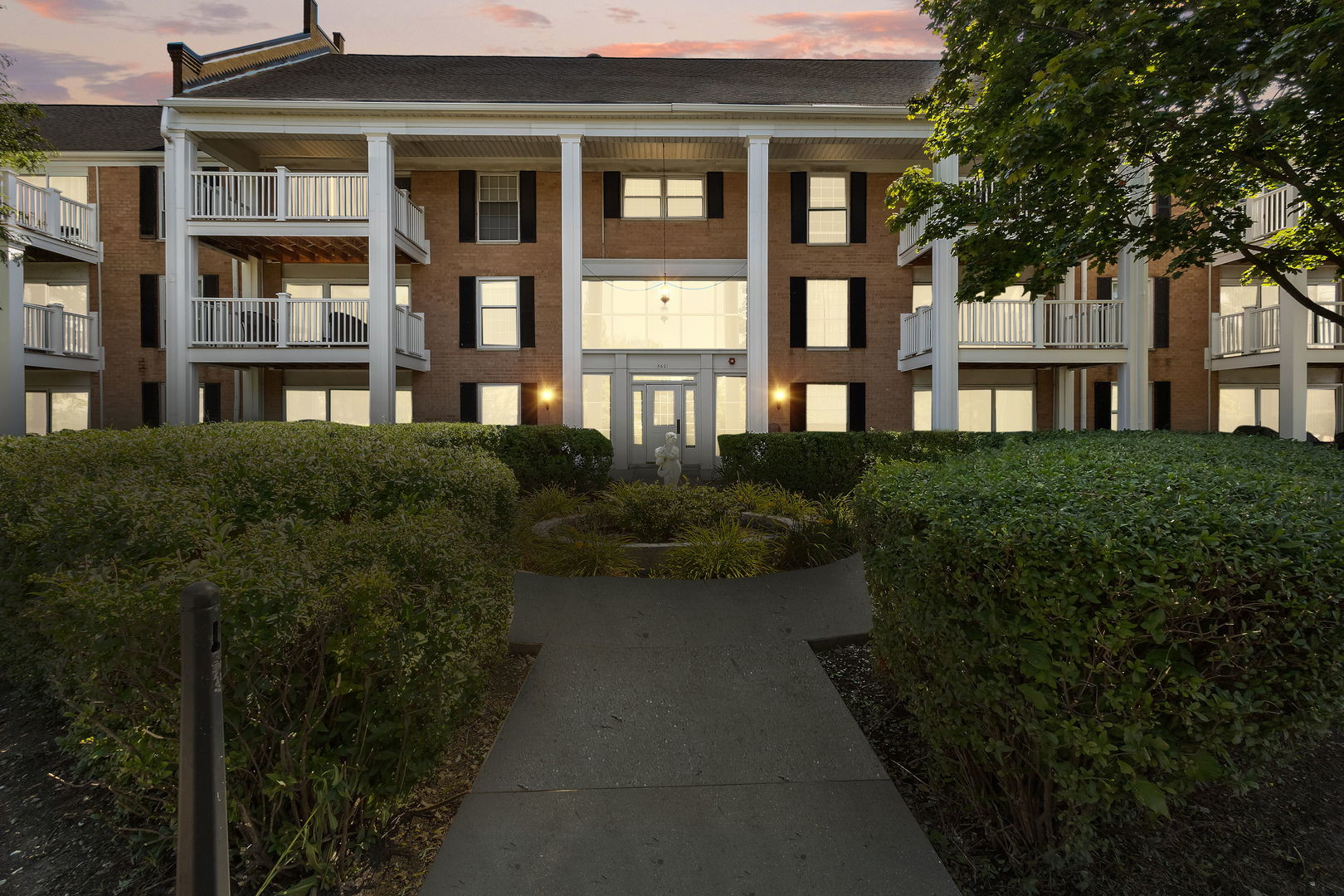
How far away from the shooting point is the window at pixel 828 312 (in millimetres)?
18391

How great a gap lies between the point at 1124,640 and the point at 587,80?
61.8ft

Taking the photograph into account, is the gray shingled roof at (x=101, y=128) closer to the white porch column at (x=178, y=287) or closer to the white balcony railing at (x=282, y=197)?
the white porch column at (x=178, y=287)

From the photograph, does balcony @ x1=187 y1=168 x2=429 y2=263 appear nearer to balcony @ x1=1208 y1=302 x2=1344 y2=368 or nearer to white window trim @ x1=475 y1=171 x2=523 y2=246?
white window trim @ x1=475 y1=171 x2=523 y2=246

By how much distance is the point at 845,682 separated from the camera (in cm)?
450

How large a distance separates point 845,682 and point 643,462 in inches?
551

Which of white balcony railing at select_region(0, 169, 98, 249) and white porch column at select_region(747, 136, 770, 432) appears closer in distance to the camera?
Result: white balcony railing at select_region(0, 169, 98, 249)

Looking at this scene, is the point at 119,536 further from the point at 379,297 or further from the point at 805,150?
the point at 805,150

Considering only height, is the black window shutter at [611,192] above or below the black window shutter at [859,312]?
above

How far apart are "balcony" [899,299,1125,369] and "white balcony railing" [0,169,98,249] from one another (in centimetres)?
1987

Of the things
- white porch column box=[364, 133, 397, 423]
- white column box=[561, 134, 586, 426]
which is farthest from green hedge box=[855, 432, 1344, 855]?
white porch column box=[364, 133, 397, 423]

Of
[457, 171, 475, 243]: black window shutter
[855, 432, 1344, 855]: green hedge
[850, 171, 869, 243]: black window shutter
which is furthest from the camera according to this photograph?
[850, 171, 869, 243]: black window shutter

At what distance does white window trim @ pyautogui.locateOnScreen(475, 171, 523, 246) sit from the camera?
18.2m

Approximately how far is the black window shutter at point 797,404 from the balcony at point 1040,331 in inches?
163

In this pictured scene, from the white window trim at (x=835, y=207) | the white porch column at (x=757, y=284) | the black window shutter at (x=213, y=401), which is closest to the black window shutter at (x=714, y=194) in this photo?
the white window trim at (x=835, y=207)
